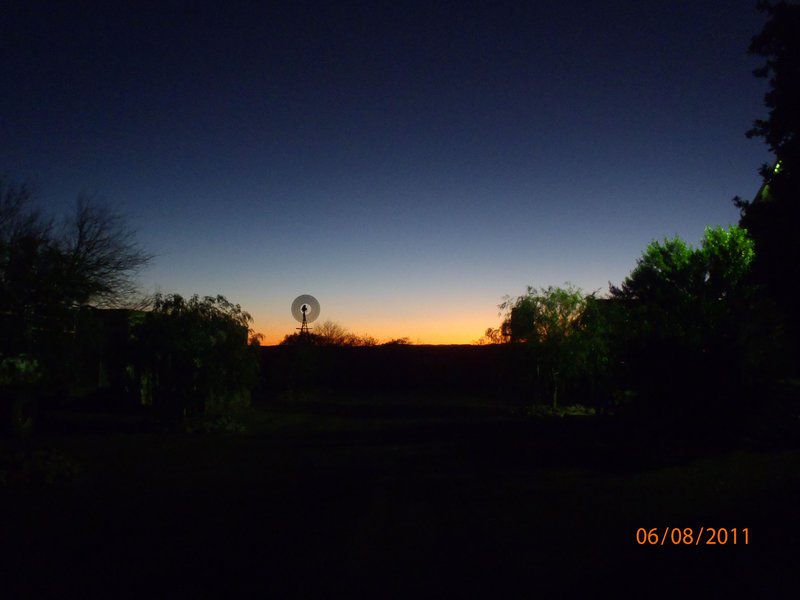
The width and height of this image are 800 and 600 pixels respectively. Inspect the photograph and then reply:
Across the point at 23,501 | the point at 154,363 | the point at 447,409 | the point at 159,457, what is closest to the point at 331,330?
the point at 447,409

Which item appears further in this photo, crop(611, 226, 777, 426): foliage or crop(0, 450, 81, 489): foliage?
crop(611, 226, 777, 426): foliage

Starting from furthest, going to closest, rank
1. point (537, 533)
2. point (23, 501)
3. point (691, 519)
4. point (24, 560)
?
point (23, 501), point (691, 519), point (537, 533), point (24, 560)

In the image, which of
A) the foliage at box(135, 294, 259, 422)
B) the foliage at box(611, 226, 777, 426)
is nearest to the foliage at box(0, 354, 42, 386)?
the foliage at box(135, 294, 259, 422)

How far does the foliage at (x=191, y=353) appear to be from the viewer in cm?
1802

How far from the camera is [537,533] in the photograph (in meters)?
7.04

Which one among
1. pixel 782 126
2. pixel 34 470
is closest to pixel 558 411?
pixel 782 126

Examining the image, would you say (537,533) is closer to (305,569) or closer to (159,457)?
(305,569)

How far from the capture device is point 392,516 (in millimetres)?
7934

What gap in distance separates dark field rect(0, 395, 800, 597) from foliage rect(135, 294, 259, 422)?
345cm

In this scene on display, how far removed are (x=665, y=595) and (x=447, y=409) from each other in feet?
70.1
